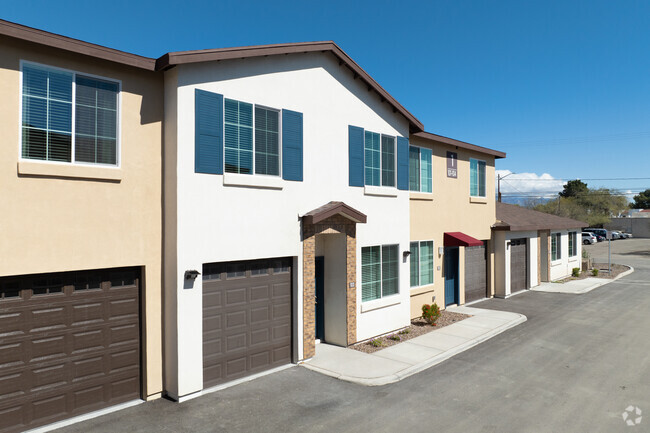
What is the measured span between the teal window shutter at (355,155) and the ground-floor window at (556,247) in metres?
18.1

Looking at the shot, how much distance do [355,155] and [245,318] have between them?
220 inches

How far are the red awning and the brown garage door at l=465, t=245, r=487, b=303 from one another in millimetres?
1516

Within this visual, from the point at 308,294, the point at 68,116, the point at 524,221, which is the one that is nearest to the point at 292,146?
the point at 308,294

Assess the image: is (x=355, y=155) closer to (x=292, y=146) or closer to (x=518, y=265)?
(x=292, y=146)

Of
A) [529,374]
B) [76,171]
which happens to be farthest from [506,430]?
[76,171]

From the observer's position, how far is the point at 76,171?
7535mm

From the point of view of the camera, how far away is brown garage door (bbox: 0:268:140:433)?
7.07 metres

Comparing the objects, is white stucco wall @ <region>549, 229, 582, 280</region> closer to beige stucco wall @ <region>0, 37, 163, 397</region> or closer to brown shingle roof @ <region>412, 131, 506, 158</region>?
brown shingle roof @ <region>412, 131, 506, 158</region>

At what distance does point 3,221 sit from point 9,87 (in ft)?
7.21

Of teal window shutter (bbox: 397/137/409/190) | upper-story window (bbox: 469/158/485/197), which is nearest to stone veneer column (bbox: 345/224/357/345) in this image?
teal window shutter (bbox: 397/137/409/190)

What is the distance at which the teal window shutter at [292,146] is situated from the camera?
10461 mm

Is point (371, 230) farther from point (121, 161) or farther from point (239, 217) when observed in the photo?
point (121, 161)

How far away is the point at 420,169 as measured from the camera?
15953mm

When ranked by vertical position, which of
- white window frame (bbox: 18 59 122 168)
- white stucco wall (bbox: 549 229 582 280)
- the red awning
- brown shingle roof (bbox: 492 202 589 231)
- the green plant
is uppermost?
white window frame (bbox: 18 59 122 168)
